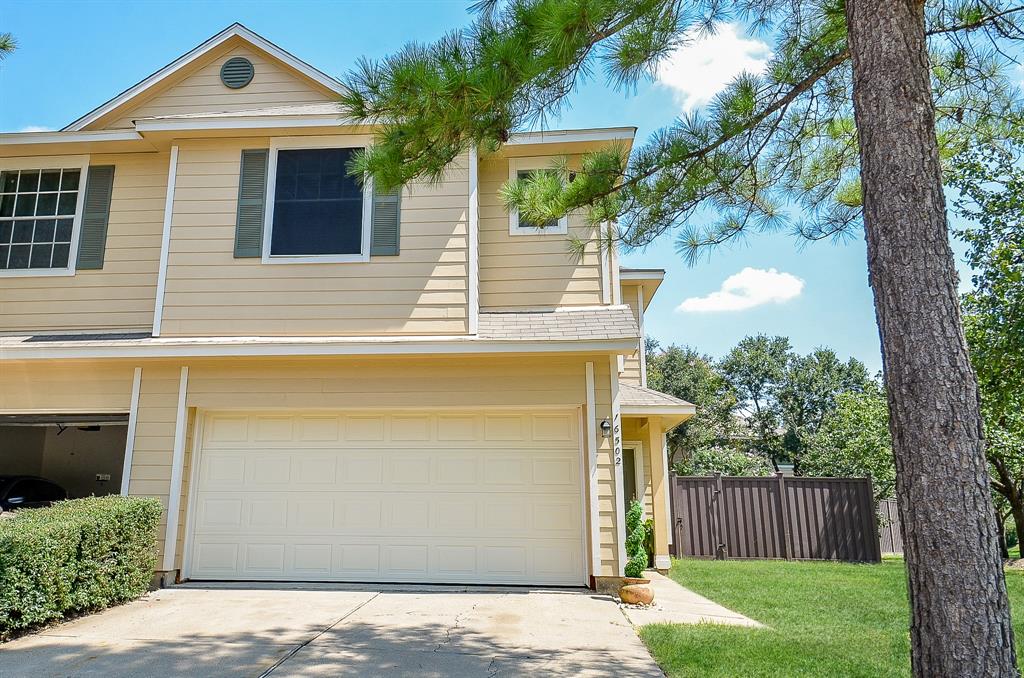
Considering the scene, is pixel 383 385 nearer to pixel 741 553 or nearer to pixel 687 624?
pixel 687 624

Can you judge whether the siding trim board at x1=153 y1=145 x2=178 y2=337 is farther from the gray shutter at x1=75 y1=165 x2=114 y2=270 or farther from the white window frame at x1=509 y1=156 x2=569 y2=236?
the white window frame at x1=509 y1=156 x2=569 y2=236

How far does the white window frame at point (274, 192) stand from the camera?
7.97 metres

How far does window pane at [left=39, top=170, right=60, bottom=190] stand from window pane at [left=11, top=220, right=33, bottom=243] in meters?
0.50

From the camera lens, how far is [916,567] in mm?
2988

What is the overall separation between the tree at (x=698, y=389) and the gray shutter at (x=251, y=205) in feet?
80.8

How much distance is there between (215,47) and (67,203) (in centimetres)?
275

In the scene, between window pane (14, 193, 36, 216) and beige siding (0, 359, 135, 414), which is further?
window pane (14, 193, 36, 216)

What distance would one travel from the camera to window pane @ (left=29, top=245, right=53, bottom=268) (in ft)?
27.9

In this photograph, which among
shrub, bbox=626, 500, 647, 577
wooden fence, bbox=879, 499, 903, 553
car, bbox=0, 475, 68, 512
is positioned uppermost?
car, bbox=0, 475, 68, 512

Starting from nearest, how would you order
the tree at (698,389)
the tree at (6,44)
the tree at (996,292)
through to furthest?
the tree at (6,44) → the tree at (996,292) → the tree at (698,389)

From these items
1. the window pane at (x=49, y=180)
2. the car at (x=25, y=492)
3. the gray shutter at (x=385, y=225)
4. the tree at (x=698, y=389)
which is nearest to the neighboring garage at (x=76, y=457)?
the car at (x=25, y=492)

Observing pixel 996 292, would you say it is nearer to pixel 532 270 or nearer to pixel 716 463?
pixel 532 270

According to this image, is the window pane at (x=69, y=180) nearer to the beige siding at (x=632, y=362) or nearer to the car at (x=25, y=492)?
the car at (x=25, y=492)

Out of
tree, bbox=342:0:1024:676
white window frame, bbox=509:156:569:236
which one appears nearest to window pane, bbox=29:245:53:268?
white window frame, bbox=509:156:569:236
